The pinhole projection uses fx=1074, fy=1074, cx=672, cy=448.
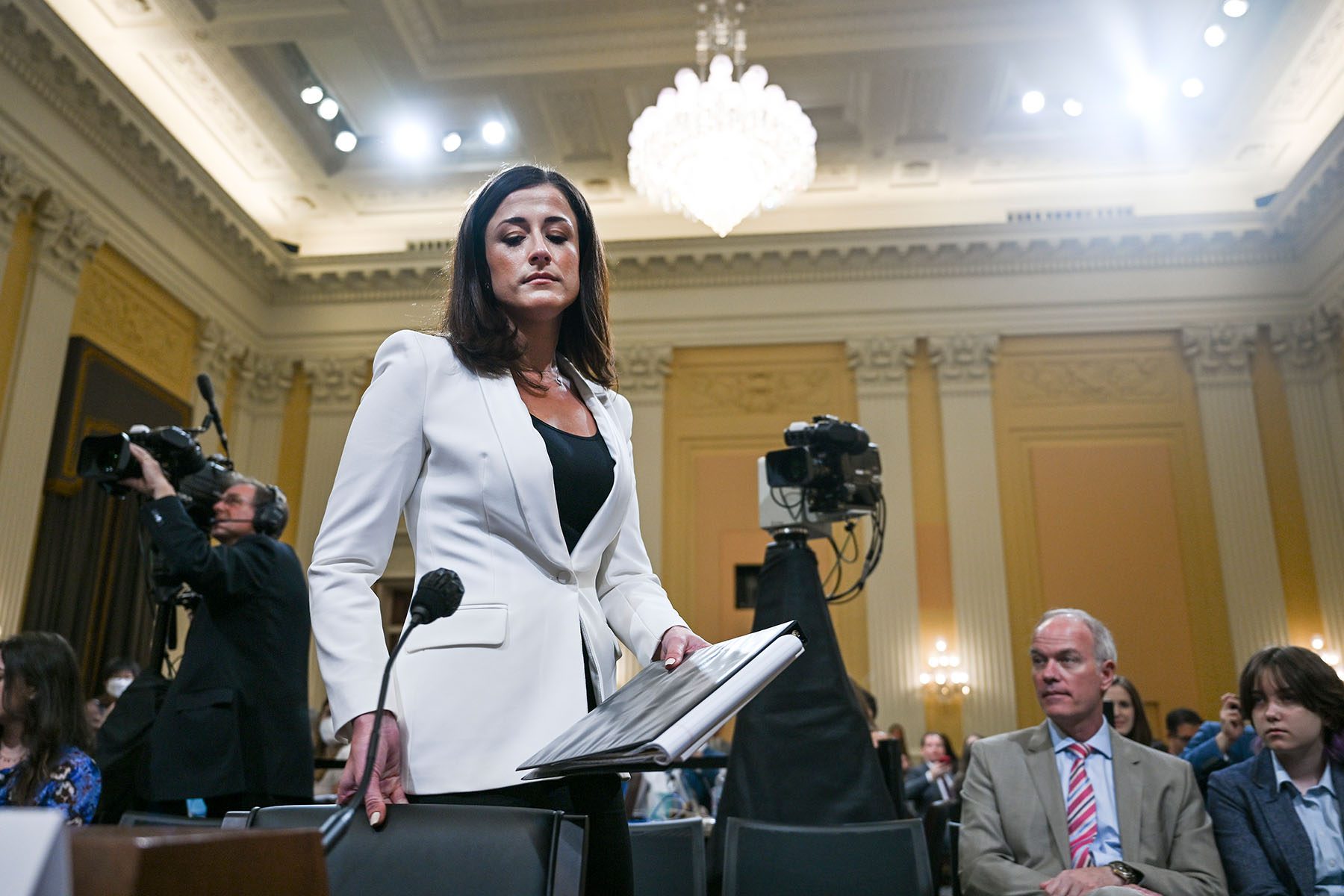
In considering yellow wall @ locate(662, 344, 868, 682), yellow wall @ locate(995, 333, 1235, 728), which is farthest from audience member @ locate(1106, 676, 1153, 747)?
yellow wall @ locate(662, 344, 868, 682)

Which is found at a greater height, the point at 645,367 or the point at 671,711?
the point at 645,367

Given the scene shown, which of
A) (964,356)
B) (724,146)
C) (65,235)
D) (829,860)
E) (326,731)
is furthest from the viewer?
(964,356)

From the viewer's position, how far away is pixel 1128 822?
279 centimetres

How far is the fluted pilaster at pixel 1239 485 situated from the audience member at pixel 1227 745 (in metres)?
6.68

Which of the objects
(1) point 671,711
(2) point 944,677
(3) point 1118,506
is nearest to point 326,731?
(2) point 944,677

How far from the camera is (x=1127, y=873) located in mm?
2633

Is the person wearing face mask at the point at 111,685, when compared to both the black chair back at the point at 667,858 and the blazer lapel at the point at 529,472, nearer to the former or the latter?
the black chair back at the point at 667,858

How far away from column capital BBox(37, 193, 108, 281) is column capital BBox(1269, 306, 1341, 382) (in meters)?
11.3

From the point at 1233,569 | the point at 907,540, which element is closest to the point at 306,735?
the point at 907,540

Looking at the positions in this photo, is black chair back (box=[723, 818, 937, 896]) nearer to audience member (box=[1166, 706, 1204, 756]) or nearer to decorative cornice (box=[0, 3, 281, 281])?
audience member (box=[1166, 706, 1204, 756])

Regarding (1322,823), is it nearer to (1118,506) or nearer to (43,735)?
(43,735)

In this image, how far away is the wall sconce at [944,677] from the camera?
404 inches

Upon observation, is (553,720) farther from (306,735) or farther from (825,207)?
(825,207)

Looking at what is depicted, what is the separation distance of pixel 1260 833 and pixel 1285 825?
7 centimetres
